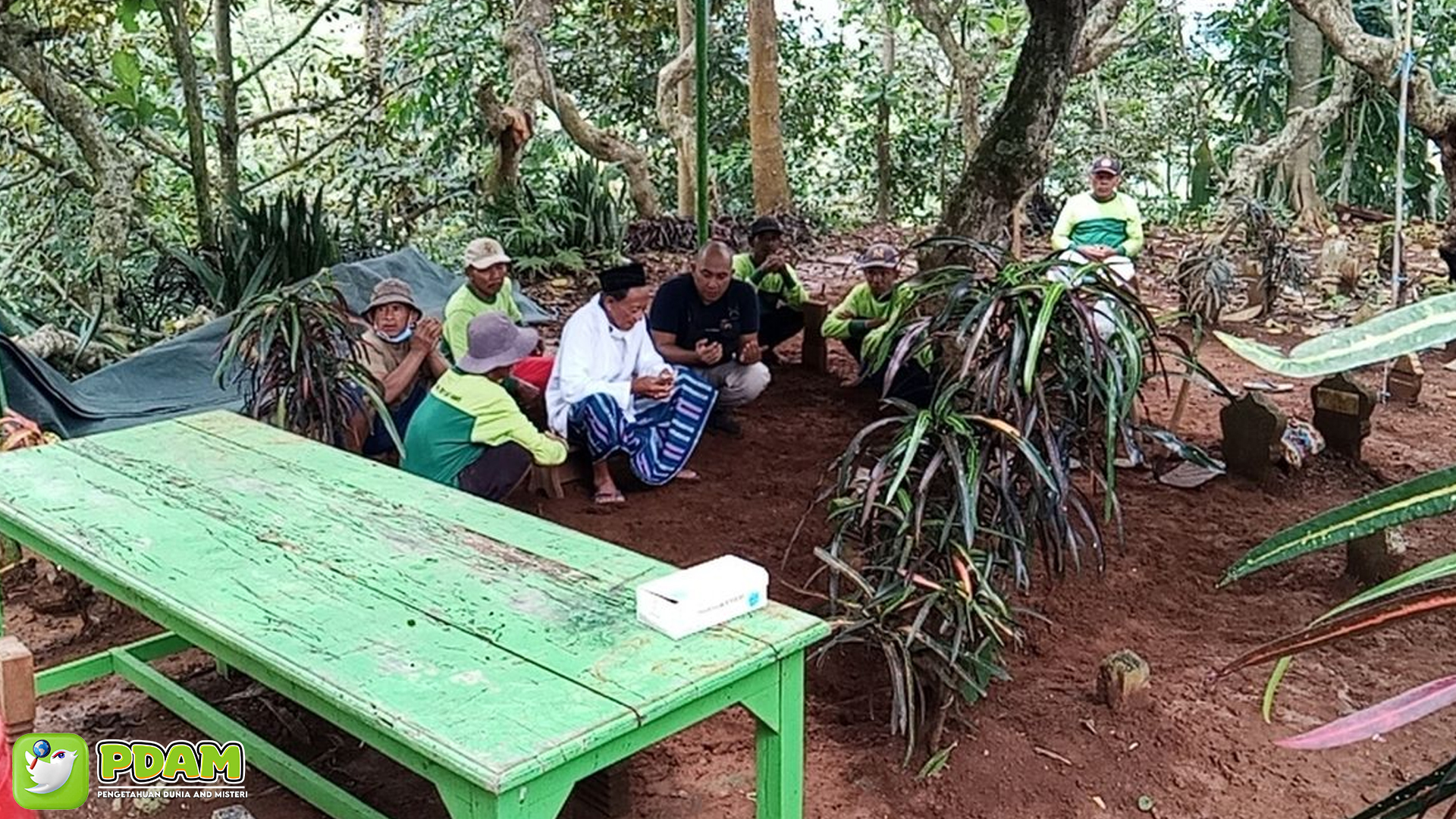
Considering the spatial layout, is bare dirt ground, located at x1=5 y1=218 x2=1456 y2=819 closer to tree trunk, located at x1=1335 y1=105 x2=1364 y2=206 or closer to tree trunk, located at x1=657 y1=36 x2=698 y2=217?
tree trunk, located at x1=657 y1=36 x2=698 y2=217

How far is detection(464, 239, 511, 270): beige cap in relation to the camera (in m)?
4.23

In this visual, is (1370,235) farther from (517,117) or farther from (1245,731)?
(1245,731)

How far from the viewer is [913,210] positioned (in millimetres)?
10570

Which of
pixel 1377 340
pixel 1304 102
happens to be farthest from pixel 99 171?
pixel 1304 102

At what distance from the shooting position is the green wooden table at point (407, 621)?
1.55 m

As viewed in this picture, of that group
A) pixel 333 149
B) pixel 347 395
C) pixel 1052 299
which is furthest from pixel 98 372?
pixel 333 149

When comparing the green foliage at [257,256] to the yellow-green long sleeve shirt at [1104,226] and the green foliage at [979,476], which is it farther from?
the green foliage at [979,476]

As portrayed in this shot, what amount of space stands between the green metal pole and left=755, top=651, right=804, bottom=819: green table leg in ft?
13.8

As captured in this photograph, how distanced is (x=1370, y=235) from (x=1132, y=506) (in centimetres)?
541

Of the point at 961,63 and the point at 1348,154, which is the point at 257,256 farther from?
the point at 1348,154

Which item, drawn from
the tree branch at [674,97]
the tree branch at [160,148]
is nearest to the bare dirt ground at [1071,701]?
the tree branch at [160,148]

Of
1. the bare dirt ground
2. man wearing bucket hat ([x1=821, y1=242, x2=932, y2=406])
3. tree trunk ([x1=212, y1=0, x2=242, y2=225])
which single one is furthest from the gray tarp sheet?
man wearing bucket hat ([x1=821, y1=242, x2=932, y2=406])

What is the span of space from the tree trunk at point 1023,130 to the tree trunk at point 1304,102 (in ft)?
17.3

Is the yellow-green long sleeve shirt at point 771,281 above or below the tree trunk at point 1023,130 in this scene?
below
